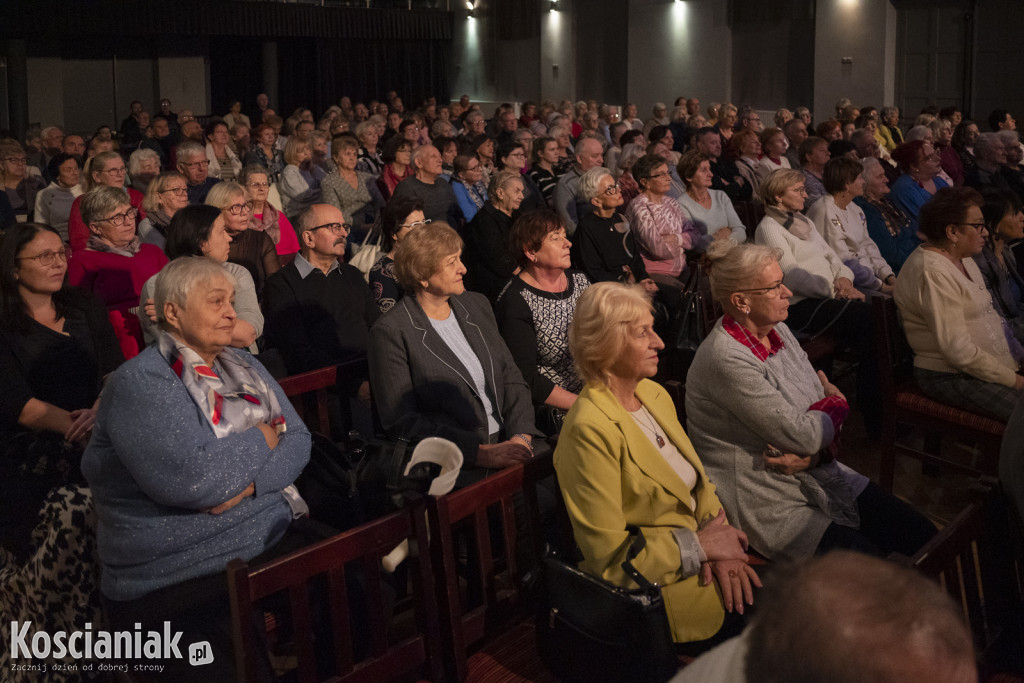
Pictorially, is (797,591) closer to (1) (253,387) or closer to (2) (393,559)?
(2) (393,559)

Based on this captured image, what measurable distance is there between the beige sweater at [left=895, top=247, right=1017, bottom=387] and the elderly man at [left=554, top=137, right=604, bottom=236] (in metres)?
2.97

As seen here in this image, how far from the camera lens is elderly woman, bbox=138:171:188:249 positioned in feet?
16.2

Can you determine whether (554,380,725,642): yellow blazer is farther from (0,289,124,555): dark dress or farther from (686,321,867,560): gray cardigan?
(0,289,124,555): dark dress

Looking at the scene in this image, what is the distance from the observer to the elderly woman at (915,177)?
6527mm

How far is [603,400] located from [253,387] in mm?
928

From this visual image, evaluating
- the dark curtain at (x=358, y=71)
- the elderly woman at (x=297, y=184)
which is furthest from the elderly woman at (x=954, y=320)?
the dark curtain at (x=358, y=71)

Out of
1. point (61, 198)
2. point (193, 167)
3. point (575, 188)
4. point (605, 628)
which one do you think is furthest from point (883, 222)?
point (61, 198)

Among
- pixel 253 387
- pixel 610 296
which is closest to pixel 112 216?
pixel 253 387

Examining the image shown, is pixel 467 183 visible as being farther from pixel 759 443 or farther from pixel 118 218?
pixel 759 443

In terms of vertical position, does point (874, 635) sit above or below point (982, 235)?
below

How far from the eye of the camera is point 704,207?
625 cm

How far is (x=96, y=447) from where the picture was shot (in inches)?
91.3

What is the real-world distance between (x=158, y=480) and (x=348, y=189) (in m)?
5.23

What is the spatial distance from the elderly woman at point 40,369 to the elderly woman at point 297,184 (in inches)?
164
